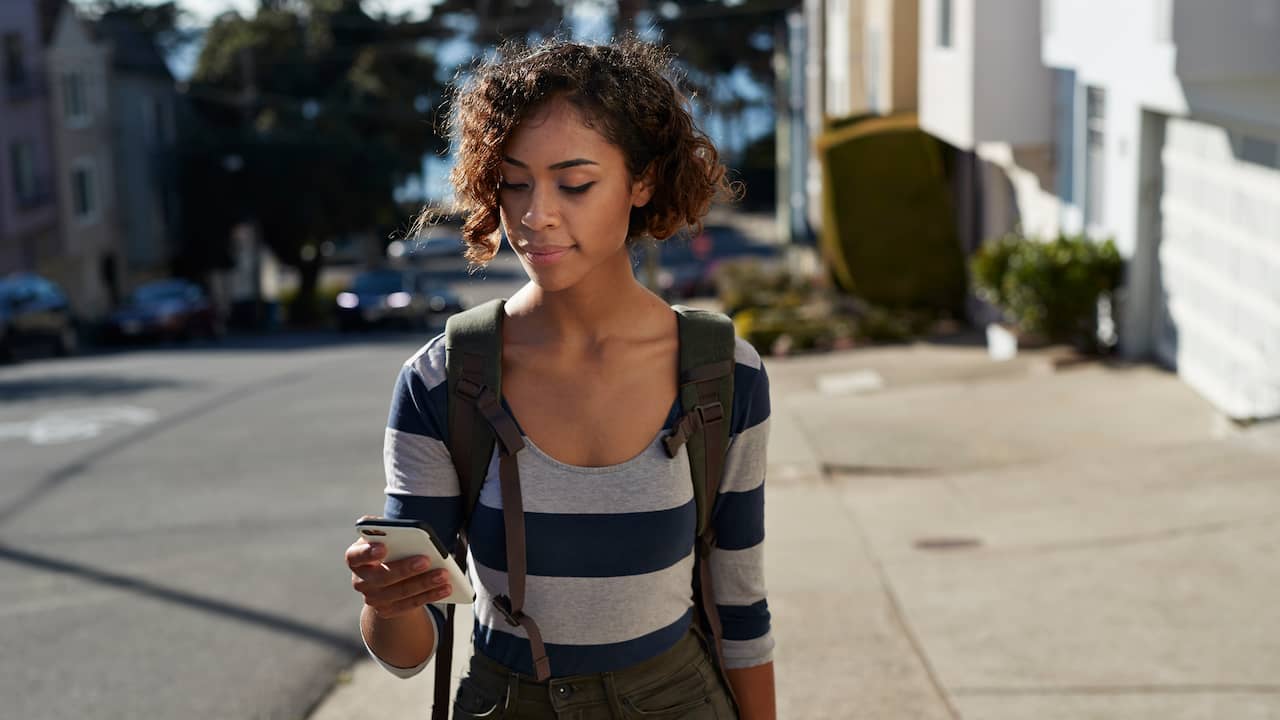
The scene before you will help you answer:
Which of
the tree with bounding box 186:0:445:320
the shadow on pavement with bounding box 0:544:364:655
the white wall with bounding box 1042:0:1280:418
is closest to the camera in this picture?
the shadow on pavement with bounding box 0:544:364:655

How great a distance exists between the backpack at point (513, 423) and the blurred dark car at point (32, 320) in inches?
1122

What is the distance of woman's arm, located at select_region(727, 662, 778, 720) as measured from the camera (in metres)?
3.09

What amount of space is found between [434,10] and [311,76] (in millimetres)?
5163

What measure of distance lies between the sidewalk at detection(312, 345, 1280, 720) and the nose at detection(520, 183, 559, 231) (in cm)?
368

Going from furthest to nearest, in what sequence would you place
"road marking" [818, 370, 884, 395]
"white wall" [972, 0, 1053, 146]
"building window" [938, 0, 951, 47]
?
"building window" [938, 0, 951, 47]
"white wall" [972, 0, 1053, 146]
"road marking" [818, 370, 884, 395]

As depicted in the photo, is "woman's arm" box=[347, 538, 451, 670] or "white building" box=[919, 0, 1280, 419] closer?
"woman's arm" box=[347, 538, 451, 670]

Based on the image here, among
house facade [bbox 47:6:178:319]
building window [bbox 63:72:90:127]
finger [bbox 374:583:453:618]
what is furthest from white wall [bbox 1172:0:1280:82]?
building window [bbox 63:72:90:127]

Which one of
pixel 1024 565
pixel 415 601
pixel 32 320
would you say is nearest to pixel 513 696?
pixel 415 601

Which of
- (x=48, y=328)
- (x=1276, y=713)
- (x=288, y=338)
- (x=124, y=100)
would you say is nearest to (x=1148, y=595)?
(x=1276, y=713)

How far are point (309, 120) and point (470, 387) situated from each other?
51891mm

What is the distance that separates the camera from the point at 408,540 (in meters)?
2.71

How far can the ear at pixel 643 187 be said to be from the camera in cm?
300

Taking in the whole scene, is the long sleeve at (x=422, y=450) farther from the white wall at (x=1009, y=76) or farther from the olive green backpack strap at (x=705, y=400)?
the white wall at (x=1009, y=76)

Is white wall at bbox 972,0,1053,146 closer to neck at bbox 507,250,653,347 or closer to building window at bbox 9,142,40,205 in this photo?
neck at bbox 507,250,653,347
